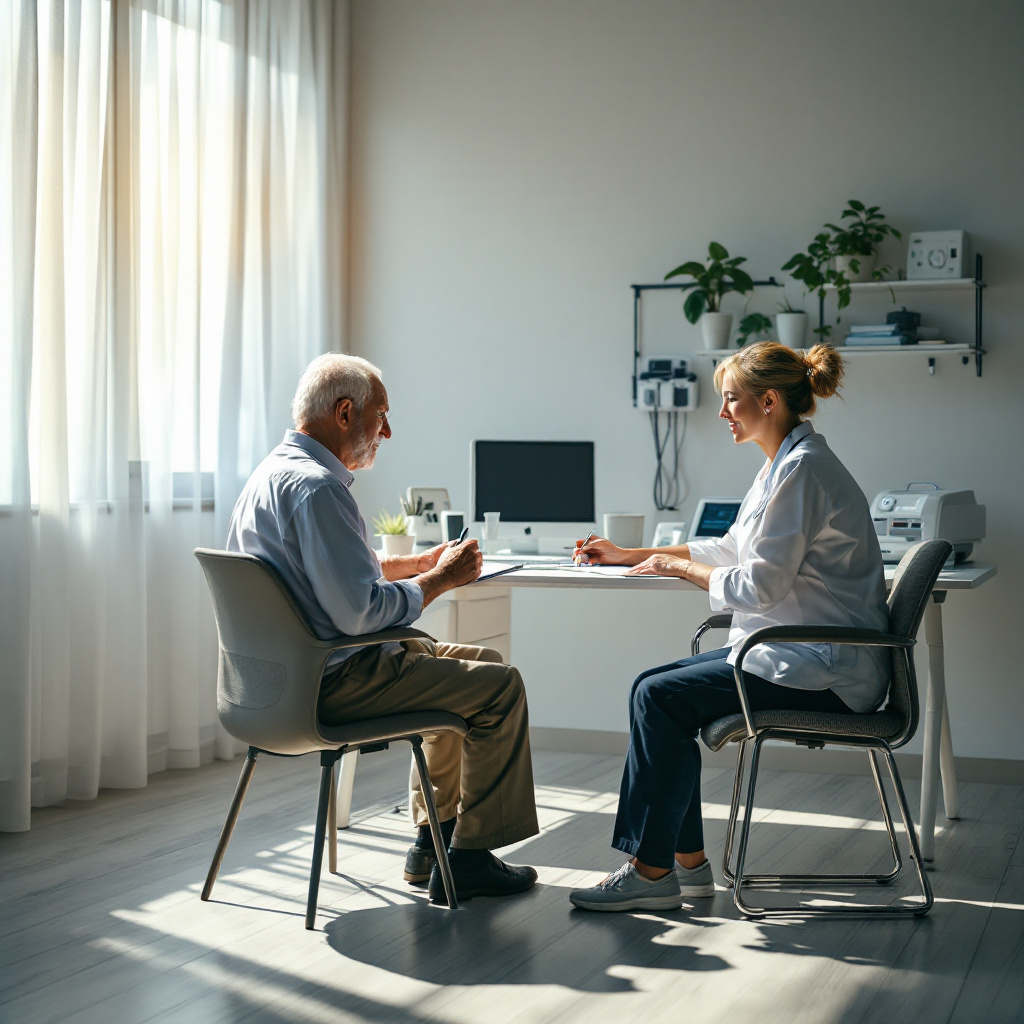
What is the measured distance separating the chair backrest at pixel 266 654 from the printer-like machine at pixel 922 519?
1867mm

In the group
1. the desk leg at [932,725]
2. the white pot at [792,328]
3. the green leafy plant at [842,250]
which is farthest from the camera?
the white pot at [792,328]

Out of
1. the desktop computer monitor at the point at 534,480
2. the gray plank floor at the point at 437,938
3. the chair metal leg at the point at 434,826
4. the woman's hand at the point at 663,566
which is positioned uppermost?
the desktop computer monitor at the point at 534,480

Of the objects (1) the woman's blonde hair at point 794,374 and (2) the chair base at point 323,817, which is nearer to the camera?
(2) the chair base at point 323,817

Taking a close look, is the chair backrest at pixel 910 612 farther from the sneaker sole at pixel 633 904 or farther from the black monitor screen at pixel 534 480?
the black monitor screen at pixel 534 480

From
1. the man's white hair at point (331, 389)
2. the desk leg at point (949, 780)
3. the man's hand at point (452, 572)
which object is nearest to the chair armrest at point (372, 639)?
the man's hand at point (452, 572)

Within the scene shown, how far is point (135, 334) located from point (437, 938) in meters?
2.24

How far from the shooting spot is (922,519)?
12.1ft

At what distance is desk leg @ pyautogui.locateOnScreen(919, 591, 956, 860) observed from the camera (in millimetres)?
3209

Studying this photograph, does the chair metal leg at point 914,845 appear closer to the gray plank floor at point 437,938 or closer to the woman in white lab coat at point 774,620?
the gray plank floor at point 437,938

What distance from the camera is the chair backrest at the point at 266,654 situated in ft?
8.20

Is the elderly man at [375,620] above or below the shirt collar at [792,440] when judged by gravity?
below

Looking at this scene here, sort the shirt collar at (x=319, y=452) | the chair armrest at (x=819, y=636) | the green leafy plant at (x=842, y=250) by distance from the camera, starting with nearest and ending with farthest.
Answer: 1. the chair armrest at (x=819, y=636)
2. the shirt collar at (x=319, y=452)
3. the green leafy plant at (x=842, y=250)

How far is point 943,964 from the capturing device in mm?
2477

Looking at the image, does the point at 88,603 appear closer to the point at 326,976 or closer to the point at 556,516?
the point at 556,516
